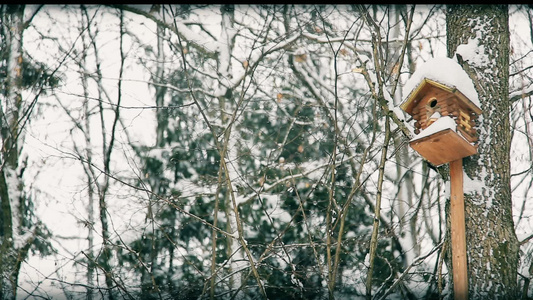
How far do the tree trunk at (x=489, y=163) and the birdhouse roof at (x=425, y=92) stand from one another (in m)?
0.15

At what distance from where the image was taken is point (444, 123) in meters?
2.49

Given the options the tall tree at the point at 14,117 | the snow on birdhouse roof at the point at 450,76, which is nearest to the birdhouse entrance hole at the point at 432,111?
the snow on birdhouse roof at the point at 450,76

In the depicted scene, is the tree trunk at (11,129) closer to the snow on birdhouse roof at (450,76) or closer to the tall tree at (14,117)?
the tall tree at (14,117)

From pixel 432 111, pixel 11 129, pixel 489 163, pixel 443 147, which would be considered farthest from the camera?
pixel 11 129

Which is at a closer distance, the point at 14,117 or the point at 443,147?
the point at 443,147

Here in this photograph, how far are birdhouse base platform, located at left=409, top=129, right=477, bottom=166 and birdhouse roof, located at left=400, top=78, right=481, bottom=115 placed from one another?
23 cm

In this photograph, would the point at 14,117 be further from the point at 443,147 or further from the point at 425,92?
the point at 443,147

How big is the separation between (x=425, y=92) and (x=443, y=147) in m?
0.41

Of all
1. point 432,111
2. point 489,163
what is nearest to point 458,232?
point 489,163

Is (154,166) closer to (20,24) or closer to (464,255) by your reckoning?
(20,24)

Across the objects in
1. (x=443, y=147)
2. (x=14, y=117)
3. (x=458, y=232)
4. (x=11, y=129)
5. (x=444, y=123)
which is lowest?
(x=458, y=232)

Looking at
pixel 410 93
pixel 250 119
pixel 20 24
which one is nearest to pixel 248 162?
pixel 250 119

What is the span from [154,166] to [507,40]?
5.26m

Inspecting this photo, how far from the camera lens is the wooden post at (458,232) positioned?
95.9 inches
